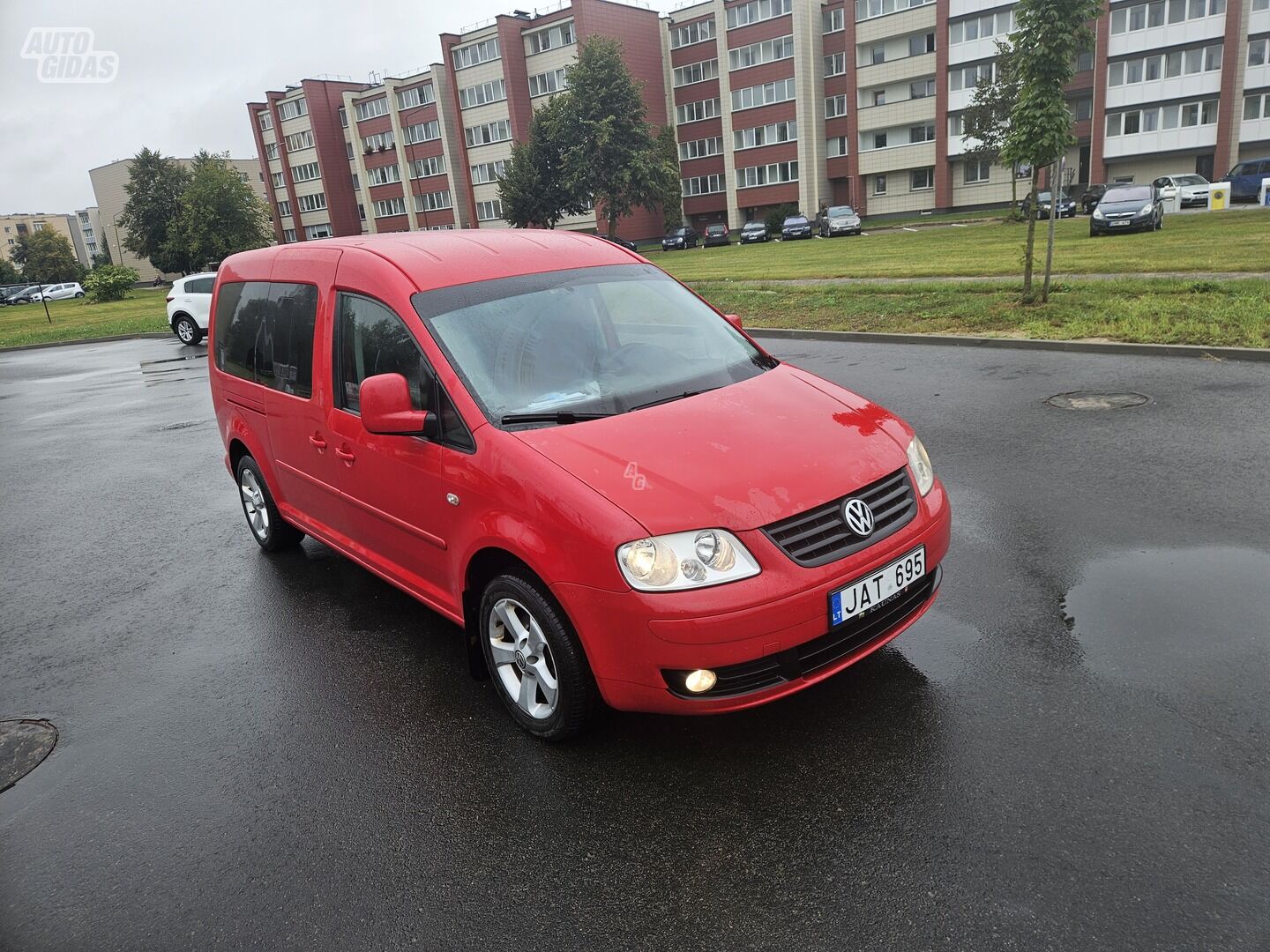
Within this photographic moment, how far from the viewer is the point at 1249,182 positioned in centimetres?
3903

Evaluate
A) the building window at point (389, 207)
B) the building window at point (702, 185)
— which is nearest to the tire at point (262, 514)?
the building window at point (702, 185)

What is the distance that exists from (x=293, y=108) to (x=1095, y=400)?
92505mm

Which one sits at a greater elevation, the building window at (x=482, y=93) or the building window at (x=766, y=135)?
the building window at (x=482, y=93)

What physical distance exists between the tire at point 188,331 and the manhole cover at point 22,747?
21605 mm

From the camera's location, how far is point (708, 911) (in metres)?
2.67

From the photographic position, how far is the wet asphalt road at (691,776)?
105 inches

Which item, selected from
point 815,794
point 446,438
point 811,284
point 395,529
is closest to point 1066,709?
point 815,794

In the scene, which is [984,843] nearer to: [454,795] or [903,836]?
[903,836]

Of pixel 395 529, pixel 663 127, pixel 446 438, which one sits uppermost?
pixel 663 127

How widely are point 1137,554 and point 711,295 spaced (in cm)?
1560

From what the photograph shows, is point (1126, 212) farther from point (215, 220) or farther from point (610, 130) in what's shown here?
point (215, 220)

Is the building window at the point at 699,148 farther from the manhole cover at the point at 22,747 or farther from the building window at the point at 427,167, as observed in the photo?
the manhole cover at the point at 22,747

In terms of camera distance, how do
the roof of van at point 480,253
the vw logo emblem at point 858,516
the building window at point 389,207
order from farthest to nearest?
the building window at point 389,207, the roof of van at point 480,253, the vw logo emblem at point 858,516

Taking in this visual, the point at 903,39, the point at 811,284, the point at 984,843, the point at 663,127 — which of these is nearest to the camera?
the point at 984,843
